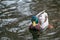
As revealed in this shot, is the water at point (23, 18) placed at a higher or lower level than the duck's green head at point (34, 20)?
lower

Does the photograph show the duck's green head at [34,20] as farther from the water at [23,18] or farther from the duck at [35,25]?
the water at [23,18]

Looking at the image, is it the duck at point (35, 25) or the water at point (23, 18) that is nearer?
the water at point (23, 18)

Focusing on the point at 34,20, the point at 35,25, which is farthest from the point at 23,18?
the point at 34,20

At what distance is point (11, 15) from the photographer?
12.3 m

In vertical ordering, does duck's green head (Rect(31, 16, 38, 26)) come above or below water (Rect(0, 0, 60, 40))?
above

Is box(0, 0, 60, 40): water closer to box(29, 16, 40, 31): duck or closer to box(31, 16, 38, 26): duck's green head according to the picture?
box(29, 16, 40, 31): duck

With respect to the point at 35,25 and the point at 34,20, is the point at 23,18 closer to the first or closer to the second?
the point at 35,25

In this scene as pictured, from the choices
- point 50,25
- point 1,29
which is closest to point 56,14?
point 50,25

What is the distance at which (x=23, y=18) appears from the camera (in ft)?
39.4

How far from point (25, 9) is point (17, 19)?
142cm

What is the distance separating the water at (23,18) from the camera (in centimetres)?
1048

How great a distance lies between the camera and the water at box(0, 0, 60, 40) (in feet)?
34.4

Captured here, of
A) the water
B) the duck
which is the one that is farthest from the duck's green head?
the water

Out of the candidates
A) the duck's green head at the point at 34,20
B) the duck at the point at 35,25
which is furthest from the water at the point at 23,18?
the duck's green head at the point at 34,20
